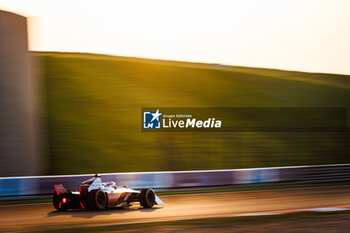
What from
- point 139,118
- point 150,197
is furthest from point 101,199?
point 139,118

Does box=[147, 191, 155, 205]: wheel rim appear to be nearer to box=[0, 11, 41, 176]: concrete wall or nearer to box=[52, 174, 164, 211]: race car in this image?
box=[52, 174, 164, 211]: race car

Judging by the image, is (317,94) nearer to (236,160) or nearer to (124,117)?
(236,160)

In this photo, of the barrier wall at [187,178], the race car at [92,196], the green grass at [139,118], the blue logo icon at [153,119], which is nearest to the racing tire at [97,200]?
the race car at [92,196]

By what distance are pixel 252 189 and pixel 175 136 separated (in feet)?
35.7

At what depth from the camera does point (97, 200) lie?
33.0ft

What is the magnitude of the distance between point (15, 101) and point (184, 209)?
31.3 ft

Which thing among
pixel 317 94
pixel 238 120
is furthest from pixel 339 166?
pixel 317 94

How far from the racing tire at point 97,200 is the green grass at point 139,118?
36.1ft

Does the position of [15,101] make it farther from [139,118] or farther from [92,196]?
[139,118]

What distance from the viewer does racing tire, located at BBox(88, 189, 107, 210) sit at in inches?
395

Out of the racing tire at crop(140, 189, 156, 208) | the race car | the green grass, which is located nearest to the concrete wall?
the green grass

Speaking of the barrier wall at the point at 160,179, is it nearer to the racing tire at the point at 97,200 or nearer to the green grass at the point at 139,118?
the racing tire at the point at 97,200

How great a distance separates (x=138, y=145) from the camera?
963 inches

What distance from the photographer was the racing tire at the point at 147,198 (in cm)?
1072
